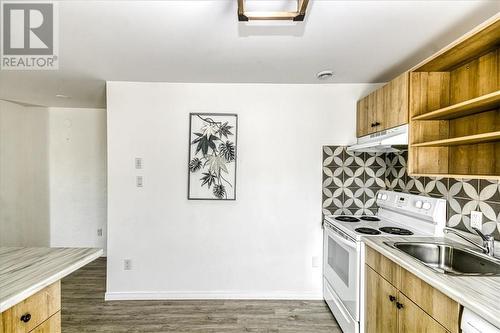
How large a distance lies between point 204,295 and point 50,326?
160 centimetres

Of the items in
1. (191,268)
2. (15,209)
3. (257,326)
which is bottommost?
(257,326)

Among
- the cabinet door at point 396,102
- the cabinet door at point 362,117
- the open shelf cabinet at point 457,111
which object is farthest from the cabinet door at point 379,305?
the cabinet door at point 362,117

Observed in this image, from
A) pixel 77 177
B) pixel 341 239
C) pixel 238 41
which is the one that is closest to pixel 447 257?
pixel 341 239

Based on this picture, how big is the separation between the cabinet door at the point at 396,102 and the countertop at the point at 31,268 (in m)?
2.36

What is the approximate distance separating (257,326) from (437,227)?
1.77m

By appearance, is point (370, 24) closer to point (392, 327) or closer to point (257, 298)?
point (392, 327)

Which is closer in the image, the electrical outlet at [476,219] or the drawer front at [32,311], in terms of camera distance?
the drawer front at [32,311]

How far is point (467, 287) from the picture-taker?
3.62ft

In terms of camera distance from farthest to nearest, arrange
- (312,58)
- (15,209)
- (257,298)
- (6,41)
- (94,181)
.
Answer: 1. (94,181)
2. (15,209)
3. (257,298)
4. (312,58)
5. (6,41)

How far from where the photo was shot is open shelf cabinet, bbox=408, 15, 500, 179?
1479 millimetres

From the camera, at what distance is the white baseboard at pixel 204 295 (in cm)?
262

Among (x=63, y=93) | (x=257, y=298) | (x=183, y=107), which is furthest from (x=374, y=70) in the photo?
(x=63, y=93)

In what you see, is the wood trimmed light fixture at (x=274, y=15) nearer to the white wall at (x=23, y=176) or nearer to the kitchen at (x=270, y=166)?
the kitchen at (x=270, y=166)

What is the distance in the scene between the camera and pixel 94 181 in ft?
12.8
